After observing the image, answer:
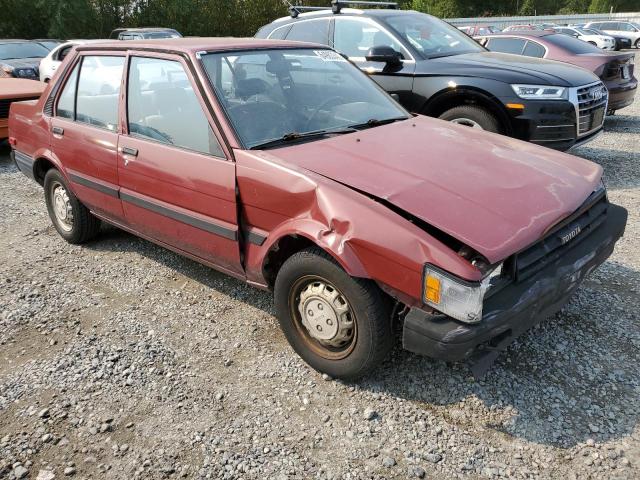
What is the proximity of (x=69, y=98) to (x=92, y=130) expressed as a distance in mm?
591

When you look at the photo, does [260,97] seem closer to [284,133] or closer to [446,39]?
[284,133]

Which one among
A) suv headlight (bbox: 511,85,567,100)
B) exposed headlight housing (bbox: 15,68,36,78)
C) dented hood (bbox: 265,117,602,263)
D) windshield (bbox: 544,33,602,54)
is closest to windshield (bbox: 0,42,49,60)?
exposed headlight housing (bbox: 15,68,36,78)

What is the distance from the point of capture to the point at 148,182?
3512 mm

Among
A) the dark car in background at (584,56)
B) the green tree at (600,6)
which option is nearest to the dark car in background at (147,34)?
the dark car in background at (584,56)

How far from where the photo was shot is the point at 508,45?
9750 mm

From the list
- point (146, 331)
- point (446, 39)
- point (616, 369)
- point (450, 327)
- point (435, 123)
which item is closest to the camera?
point (450, 327)

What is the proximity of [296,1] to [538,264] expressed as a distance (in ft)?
131

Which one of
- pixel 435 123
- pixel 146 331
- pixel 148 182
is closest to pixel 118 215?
pixel 148 182

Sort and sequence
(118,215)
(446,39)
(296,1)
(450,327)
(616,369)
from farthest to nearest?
(296,1)
(446,39)
(118,215)
(616,369)
(450,327)

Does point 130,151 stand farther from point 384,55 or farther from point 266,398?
point 384,55

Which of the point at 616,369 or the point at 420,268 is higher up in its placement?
the point at 420,268

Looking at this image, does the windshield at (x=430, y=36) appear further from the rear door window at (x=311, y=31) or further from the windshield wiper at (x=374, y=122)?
the windshield wiper at (x=374, y=122)

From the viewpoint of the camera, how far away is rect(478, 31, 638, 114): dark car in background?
8406mm

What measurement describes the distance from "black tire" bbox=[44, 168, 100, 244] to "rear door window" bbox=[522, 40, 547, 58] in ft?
26.3
